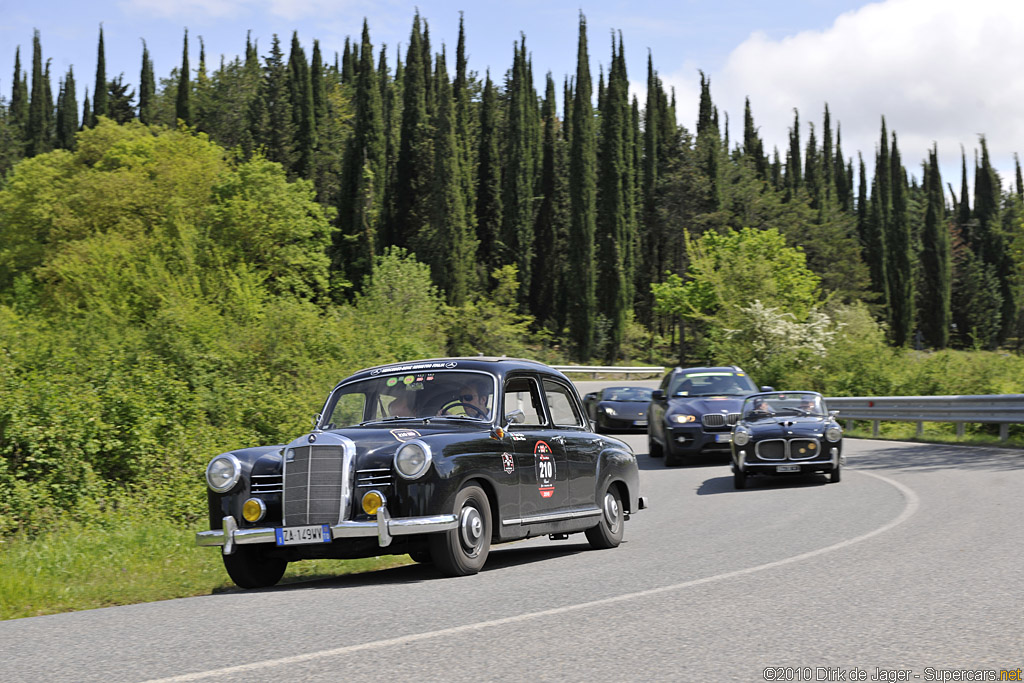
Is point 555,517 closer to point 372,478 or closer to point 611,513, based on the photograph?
point 611,513

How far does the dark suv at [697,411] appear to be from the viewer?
21.4m

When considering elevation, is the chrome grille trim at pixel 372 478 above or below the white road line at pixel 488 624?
above

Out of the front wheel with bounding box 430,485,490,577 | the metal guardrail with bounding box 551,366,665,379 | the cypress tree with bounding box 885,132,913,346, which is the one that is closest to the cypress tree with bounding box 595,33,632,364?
the metal guardrail with bounding box 551,366,665,379

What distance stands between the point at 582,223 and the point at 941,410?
2076 inches

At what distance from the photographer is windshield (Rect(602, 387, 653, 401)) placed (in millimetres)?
31531

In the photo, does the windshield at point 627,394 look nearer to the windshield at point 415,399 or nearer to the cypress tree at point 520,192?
the windshield at point 415,399

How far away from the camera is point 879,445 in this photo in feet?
82.9

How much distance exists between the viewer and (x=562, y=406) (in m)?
11.2

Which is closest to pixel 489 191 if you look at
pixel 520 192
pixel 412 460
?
pixel 520 192

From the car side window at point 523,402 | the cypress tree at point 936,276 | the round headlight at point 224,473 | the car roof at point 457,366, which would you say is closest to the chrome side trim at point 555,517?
the car side window at point 523,402

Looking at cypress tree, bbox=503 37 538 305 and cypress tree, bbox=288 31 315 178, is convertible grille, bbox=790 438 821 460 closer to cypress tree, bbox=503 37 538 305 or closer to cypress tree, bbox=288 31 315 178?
cypress tree, bbox=503 37 538 305

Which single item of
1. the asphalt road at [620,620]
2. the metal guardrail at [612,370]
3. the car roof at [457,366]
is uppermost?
→ the metal guardrail at [612,370]

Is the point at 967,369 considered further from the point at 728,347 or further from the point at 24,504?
the point at 24,504

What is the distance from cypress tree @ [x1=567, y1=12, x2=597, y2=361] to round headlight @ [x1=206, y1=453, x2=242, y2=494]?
67.5 meters
